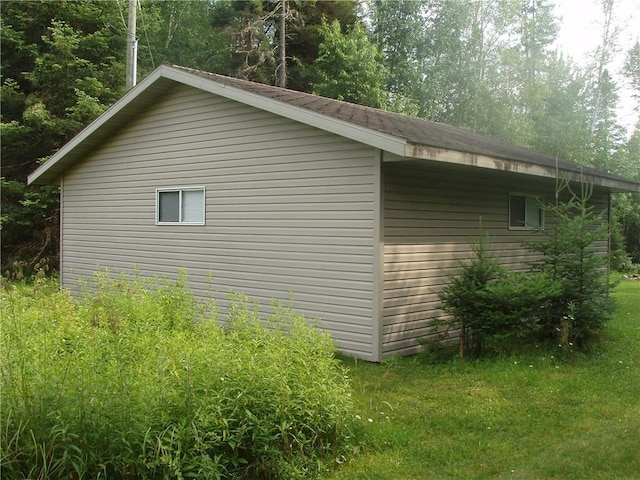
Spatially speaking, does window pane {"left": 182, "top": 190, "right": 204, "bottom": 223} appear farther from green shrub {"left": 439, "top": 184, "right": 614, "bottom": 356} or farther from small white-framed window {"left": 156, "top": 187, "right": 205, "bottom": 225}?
green shrub {"left": 439, "top": 184, "right": 614, "bottom": 356}

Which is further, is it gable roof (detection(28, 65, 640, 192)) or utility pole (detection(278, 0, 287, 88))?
utility pole (detection(278, 0, 287, 88))

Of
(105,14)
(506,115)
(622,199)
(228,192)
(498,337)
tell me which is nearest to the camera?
(498,337)

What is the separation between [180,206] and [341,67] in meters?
15.0

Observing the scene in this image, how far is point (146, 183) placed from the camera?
1020 centimetres

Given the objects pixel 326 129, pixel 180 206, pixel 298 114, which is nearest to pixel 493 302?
pixel 326 129

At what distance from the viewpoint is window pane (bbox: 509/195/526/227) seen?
32.0ft

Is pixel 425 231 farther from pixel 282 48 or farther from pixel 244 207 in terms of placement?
pixel 282 48

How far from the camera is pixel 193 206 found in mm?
9469

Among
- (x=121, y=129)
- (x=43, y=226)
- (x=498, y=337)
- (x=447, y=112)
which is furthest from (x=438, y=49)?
(x=498, y=337)

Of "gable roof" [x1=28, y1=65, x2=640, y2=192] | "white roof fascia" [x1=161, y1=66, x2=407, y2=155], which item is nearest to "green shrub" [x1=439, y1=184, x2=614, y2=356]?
"gable roof" [x1=28, y1=65, x2=640, y2=192]

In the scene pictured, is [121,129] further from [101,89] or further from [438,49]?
[438,49]

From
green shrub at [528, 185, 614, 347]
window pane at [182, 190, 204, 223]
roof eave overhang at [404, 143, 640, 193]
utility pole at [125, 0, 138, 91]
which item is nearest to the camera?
roof eave overhang at [404, 143, 640, 193]

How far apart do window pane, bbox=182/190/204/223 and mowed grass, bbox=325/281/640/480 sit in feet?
12.2

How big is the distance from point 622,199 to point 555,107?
282 inches
